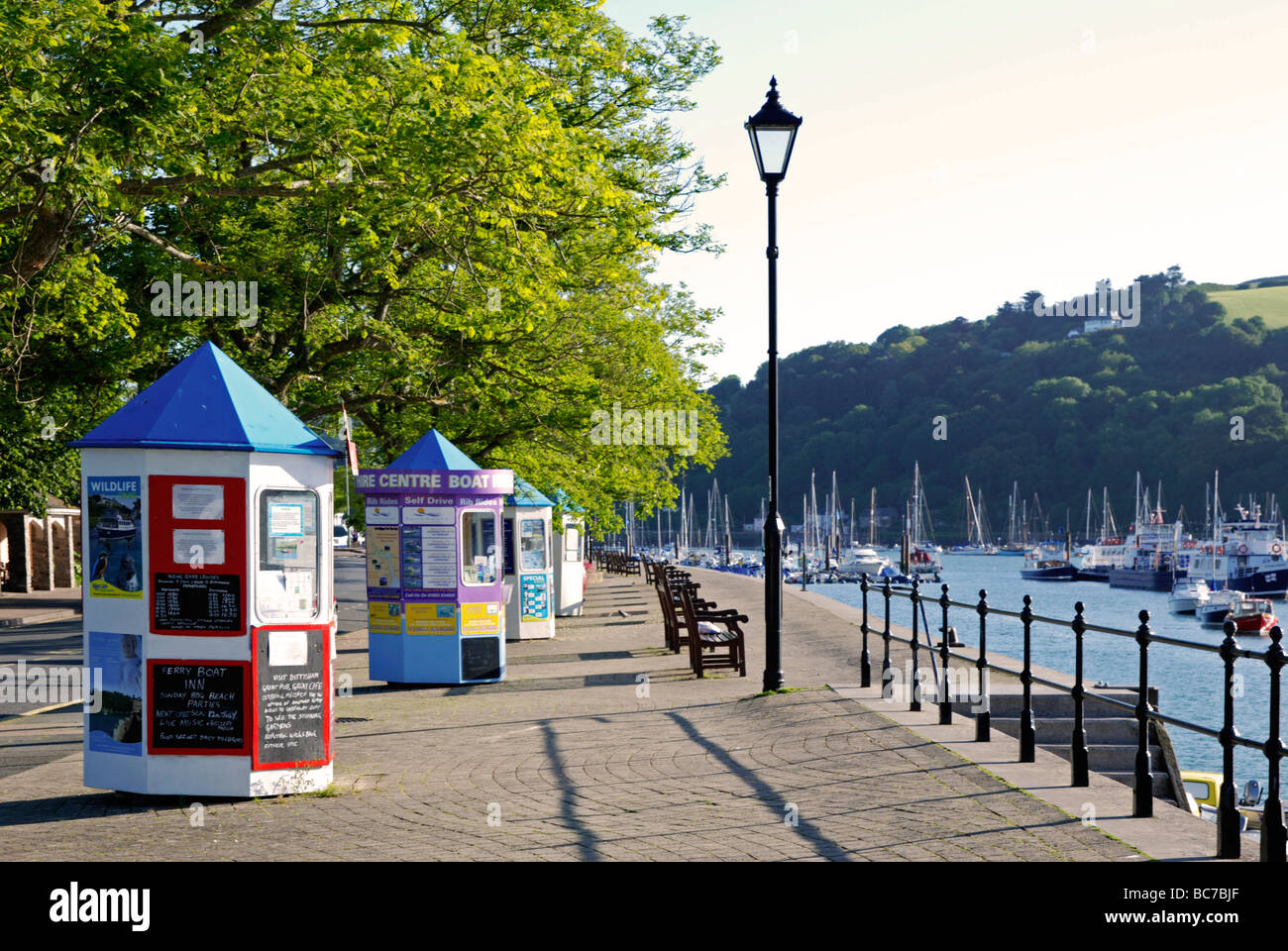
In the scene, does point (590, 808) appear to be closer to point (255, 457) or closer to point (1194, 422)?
point (255, 457)

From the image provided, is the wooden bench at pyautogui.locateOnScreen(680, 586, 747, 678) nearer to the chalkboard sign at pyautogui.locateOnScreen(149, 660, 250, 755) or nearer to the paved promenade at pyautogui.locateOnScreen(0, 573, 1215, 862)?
the paved promenade at pyautogui.locateOnScreen(0, 573, 1215, 862)

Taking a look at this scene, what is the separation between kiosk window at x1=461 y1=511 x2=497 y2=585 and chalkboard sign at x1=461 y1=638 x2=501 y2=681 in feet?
2.59

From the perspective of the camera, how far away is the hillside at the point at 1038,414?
146 metres

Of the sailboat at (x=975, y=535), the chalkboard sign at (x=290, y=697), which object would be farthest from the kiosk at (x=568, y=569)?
the sailboat at (x=975, y=535)

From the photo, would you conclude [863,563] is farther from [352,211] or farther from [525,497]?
[352,211]

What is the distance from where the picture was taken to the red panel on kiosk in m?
8.60

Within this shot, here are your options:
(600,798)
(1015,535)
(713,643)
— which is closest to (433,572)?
(713,643)

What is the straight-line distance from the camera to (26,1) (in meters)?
11.2

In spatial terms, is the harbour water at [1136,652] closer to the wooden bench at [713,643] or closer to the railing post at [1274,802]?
the railing post at [1274,802]

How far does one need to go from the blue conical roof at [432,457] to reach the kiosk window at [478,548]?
0.70 meters

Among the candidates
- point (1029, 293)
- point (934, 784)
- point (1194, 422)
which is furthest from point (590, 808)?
point (1029, 293)

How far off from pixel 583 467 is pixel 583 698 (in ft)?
35.3

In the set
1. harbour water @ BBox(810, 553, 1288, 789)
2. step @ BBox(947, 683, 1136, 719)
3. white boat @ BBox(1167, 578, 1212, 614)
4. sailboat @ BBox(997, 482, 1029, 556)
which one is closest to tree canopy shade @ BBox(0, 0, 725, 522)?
step @ BBox(947, 683, 1136, 719)

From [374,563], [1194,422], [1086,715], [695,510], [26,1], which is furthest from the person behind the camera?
[695,510]
